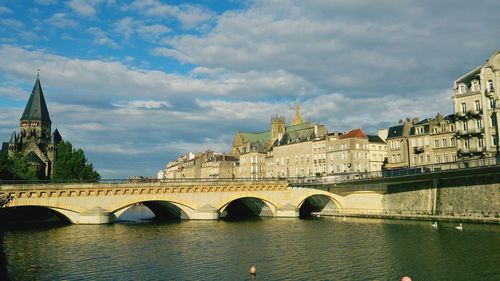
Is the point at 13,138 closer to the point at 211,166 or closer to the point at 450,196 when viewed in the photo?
the point at 211,166

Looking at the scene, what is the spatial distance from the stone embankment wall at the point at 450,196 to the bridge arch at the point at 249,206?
19.6 m

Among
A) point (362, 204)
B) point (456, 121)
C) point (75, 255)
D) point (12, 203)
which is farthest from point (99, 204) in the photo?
point (456, 121)

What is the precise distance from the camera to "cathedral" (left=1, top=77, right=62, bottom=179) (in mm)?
134250

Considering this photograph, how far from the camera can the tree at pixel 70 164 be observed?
96.5 m

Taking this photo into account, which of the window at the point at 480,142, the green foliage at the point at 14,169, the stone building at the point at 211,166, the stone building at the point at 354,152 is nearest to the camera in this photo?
the window at the point at 480,142

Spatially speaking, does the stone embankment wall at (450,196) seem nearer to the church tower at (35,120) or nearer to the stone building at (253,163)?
the stone building at (253,163)

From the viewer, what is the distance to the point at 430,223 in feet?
191

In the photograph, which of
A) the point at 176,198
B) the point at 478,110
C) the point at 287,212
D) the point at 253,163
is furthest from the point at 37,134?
the point at 478,110

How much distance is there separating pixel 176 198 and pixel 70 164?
38.9m

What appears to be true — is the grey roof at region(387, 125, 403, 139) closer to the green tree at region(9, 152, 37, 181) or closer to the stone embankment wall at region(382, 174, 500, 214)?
the stone embankment wall at region(382, 174, 500, 214)

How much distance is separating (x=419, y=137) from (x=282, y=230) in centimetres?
4704

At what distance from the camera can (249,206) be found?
86.6 meters

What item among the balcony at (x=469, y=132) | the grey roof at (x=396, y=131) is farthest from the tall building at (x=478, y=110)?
the grey roof at (x=396, y=131)

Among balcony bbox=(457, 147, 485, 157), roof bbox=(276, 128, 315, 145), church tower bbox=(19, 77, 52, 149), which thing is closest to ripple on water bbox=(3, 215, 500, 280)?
balcony bbox=(457, 147, 485, 157)
